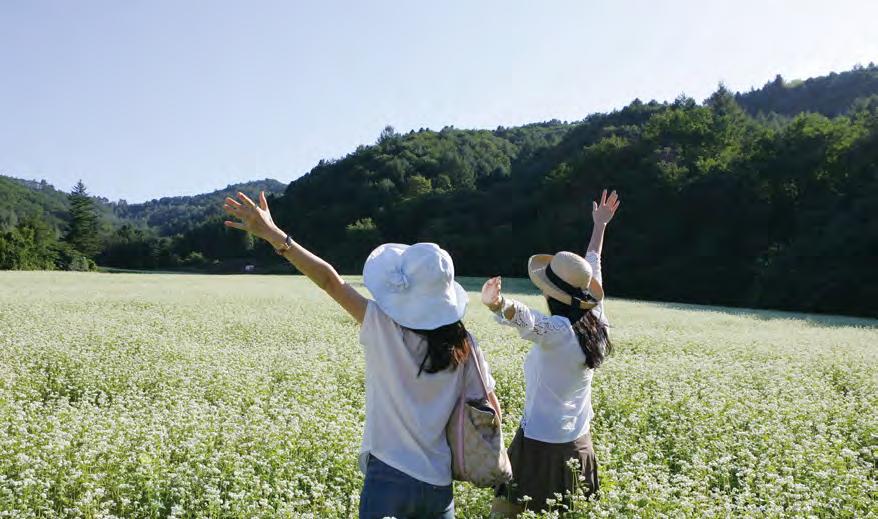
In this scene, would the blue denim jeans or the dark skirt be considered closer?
the blue denim jeans

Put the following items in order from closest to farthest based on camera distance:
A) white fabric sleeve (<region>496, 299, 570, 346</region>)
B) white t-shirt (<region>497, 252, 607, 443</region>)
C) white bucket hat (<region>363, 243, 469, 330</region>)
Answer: white bucket hat (<region>363, 243, 469, 330</region>) → white fabric sleeve (<region>496, 299, 570, 346</region>) → white t-shirt (<region>497, 252, 607, 443</region>)

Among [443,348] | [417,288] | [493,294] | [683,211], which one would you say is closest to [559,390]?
[493,294]

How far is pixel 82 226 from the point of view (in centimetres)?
7800

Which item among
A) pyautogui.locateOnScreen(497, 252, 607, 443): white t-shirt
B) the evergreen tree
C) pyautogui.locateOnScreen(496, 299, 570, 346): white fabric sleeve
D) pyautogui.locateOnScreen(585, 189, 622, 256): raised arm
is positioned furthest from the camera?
the evergreen tree

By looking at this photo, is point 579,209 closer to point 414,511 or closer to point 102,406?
point 102,406

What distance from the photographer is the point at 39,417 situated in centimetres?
578

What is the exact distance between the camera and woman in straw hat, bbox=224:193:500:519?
2.84 m

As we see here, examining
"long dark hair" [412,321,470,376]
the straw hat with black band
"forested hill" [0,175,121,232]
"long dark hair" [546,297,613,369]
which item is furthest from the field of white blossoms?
"forested hill" [0,175,121,232]

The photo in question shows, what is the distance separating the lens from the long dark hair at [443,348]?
2844 millimetres

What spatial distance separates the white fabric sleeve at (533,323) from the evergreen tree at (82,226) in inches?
3291

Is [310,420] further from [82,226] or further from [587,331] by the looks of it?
[82,226]

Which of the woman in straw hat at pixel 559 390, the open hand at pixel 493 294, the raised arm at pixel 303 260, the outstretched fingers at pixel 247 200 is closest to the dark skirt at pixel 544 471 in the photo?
the woman in straw hat at pixel 559 390

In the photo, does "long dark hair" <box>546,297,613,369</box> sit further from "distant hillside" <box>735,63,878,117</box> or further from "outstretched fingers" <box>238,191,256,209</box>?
"distant hillside" <box>735,63,878,117</box>

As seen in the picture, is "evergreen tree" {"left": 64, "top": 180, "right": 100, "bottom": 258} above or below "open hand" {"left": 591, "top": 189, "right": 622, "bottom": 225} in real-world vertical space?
above
